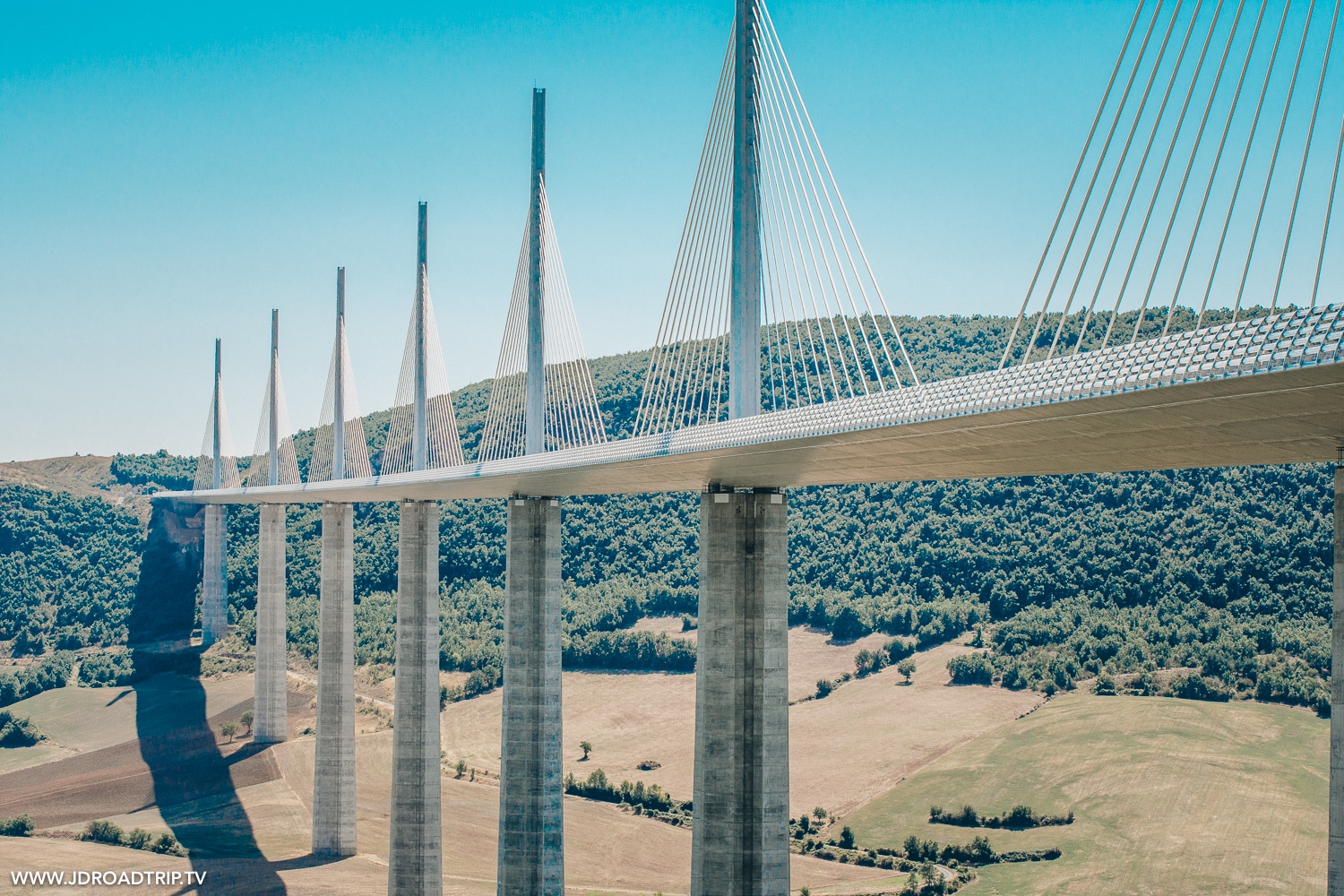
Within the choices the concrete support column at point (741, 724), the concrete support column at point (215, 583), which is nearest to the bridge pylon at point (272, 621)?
the concrete support column at point (215, 583)

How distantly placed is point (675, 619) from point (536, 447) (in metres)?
39.6

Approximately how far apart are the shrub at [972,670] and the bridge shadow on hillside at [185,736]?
1099 inches

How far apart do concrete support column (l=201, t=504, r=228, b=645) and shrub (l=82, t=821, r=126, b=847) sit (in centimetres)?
3334

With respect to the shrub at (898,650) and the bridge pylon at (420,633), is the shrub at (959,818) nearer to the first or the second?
the bridge pylon at (420,633)

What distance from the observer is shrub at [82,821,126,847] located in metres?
35.9

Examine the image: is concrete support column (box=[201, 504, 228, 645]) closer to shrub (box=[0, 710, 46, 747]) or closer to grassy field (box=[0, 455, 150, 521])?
shrub (box=[0, 710, 46, 747])

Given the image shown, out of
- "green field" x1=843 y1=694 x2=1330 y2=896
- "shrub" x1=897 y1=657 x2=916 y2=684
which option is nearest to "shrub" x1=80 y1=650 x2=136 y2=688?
"shrub" x1=897 y1=657 x2=916 y2=684

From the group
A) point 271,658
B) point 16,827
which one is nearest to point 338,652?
point 16,827

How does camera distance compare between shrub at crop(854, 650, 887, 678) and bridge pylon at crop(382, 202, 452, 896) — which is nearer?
bridge pylon at crop(382, 202, 452, 896)

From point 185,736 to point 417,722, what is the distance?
25.1 m

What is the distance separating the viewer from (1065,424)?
11.6 metres

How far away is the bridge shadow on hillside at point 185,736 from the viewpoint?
34312 millimetres

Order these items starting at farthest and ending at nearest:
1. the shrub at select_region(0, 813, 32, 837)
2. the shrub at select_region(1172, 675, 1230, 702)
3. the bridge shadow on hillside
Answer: the shrub at select_region(1172, 675, 1230, 702)
the shrub at select_region(0, 813, 32, 837)
the bridge shadow on hillside

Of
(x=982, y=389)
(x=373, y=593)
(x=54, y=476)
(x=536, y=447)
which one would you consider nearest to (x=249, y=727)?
(x=373, y=593)
